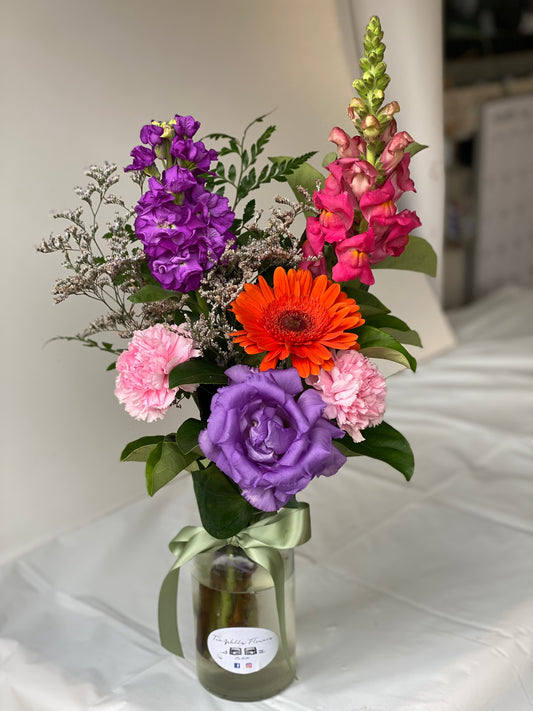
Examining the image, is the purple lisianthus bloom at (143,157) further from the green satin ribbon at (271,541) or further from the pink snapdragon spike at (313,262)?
the green satin ribbon at (271,541)

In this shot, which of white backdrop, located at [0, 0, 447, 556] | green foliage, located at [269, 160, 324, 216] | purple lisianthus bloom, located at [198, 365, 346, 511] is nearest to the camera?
purple lisianthus bloom, located at [198, 365, 346, 511]

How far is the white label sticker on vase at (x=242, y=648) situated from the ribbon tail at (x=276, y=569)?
2 centimetres

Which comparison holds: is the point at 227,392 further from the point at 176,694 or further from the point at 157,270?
the point at 176,694

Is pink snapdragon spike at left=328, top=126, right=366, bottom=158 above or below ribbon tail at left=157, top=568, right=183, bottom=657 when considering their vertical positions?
above

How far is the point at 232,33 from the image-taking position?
1.09 metres

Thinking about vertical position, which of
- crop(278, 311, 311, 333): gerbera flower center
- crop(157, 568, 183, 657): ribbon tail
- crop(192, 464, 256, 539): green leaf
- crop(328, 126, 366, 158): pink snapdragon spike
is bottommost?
crop(157, 568, 183, 657): ribbon tail

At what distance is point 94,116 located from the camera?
1.00 meters

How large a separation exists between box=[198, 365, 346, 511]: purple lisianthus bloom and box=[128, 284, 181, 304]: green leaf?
97 millimetres

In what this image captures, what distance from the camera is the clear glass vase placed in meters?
0.78

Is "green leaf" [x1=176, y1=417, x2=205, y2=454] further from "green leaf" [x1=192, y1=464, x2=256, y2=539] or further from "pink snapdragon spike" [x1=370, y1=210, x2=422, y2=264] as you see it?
"pink snapdragon spike" [x1=370, y1=210, x2=422, y2=264]

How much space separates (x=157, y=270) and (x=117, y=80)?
45cm

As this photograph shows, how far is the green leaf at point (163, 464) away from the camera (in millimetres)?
692

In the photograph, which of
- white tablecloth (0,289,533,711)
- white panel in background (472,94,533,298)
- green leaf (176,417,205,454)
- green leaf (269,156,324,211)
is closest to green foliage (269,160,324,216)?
green leaf (269,156,324,211)

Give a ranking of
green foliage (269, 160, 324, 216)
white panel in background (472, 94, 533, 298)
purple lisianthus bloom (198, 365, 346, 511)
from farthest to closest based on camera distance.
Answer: white panel in background (472, 94, 533, 298) < green foliage (269, 160, 324, 216) < purple lisianthus bloom (198, 365, 346, 511)
